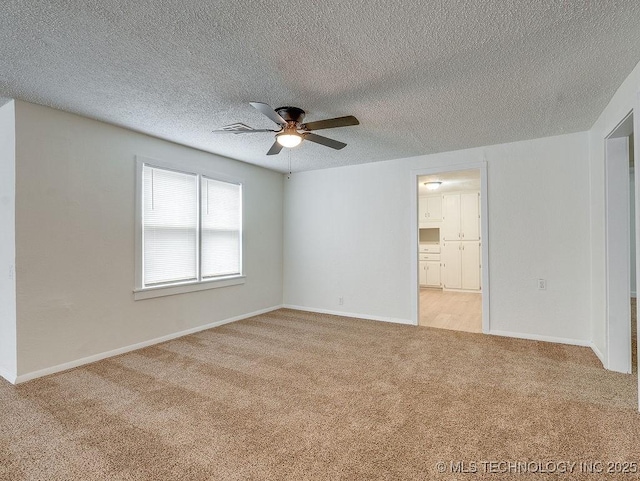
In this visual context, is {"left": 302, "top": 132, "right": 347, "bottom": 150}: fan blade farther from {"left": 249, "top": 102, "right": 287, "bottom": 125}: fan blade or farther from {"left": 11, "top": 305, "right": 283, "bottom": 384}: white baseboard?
{"left": 11, "top": 305, "right": 283, "bottom": 384}: white baseboard

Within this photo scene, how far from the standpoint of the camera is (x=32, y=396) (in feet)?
8.41

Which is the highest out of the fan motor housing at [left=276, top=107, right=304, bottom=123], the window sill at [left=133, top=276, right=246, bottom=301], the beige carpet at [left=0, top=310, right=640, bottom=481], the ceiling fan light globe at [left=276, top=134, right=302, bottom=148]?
the fan motor housing at [left=276, top=107, right=304, bottom=123]

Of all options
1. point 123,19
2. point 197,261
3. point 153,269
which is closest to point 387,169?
point 197,261

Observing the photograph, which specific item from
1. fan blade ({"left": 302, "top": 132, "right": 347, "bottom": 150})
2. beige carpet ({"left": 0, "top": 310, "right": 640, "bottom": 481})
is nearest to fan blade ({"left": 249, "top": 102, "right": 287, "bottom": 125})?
fan blade ({"left": 302, "top": 132, "right": 347, "bottom": 150})

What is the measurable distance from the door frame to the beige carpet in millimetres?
745

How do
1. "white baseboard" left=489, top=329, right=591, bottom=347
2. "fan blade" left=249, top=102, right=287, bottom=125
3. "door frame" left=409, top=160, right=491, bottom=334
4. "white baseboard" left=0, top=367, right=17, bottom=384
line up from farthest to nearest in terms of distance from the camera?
"door frame" left=409, top=160, right=491, bottom=334, "white baseboard" left=489, top=329, right=591, bottom=347, "white baseboard" left=0, top=367, right=17, bottom=384, "fan blade" left=249, top=102, right=287, bottom=125

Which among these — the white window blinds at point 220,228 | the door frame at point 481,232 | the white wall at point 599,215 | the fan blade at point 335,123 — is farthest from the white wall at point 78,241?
the white wall at point 599,215

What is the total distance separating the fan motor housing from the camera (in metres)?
2.85

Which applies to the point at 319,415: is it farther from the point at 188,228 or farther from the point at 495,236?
the point at 495,236

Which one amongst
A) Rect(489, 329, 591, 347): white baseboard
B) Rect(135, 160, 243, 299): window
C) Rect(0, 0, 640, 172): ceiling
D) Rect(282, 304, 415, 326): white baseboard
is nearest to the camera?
Rect(0, 0, 640, 172): ceiling

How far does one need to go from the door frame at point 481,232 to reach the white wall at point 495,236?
5cm

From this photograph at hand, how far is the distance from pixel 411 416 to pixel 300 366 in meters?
1.22

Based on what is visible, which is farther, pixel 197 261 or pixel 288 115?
pixel 197 261

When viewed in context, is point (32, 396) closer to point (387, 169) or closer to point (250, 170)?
point (250, 170)
